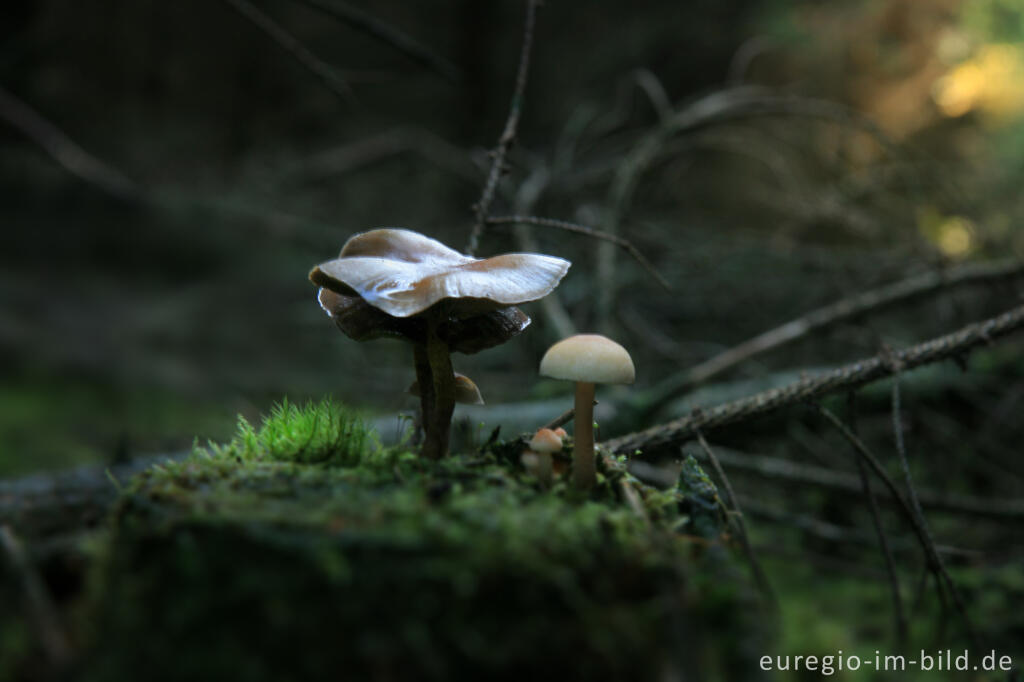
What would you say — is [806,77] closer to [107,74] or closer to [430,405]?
[430,405]

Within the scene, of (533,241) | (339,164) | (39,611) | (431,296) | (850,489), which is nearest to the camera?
(39,611)

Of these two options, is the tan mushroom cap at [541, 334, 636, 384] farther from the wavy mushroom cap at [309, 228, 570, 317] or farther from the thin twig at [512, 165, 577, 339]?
the thin twig at [512, 165, 577, 339]

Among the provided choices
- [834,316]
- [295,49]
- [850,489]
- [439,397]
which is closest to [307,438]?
[439,397]

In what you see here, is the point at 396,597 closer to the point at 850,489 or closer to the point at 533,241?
the point at 850,489

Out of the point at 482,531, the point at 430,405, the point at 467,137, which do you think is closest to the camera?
the point at 482,531

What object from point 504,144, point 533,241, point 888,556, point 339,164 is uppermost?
point 339,164

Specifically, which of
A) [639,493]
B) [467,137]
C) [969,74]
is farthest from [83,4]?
[969,74]
